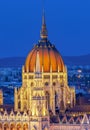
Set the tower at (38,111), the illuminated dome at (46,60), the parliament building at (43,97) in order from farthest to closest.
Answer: the illuminated dome at (46,60), the parliament building at (43,97), the tower at (38,111)

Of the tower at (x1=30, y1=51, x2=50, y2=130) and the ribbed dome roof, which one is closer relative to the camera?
the tower at (x1=30, y1=51, x2=50, y2=130)

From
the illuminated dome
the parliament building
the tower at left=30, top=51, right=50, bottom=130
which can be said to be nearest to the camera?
the tower at left=30, top=51, right=50, bottom=130

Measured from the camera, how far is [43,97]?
141 m

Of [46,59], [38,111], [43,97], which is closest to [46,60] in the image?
[46,59]

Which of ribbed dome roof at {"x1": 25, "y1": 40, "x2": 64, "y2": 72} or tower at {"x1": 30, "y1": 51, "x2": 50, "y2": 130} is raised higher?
ribbed dome roof at {"x1": 25, "y1": 40, "x2": 64, "y2": 72}

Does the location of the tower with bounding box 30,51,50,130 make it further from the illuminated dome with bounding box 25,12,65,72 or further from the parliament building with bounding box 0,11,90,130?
the illuminated dome with bounding box 25,12,65,72

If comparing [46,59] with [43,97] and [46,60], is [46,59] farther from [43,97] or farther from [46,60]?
[43,97]

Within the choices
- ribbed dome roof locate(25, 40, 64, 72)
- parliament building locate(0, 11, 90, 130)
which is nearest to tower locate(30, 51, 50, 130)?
parliament building locate(0, 11, 90, 130)

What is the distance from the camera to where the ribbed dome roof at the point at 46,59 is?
491 ft

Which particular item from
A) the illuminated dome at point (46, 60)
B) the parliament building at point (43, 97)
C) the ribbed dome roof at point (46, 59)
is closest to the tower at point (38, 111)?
the parliament building at point (43, 97)

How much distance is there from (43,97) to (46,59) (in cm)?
942

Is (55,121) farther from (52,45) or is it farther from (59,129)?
(52,45)

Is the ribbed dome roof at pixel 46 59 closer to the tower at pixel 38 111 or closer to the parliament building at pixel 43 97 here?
the parliament building at pixel 43 97

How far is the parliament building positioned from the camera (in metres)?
141
